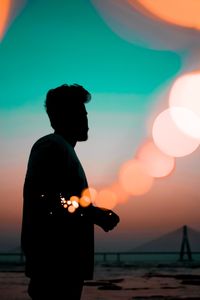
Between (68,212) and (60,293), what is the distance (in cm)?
38

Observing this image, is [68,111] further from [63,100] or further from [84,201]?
[84,201]

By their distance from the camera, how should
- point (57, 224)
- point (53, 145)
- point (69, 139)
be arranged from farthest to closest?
point (69, 139), point (53, 145), point (57, 224)

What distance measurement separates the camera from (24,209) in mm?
1876

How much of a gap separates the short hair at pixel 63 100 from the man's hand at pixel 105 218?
22.2 inches

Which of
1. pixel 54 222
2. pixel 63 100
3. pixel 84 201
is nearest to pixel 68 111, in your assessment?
pixel 63 100

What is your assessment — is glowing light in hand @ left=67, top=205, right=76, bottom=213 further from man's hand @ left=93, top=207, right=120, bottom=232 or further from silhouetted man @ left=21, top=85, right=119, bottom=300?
Result: man's hand @ left=93, top=207, right=120, bottom=232

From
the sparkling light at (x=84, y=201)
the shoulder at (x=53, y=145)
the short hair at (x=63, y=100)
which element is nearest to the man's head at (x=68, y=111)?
the short hair at (x=63, y=100)

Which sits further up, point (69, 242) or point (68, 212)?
point (68, 212)

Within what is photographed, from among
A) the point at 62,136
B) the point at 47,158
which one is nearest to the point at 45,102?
the point at 62,136

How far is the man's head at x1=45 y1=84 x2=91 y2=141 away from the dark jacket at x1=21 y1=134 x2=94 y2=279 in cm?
21

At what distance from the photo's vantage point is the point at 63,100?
214cm

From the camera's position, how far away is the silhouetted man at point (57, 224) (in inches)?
70.5

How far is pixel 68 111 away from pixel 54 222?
0.64 m

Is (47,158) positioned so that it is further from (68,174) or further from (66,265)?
(66,265)
